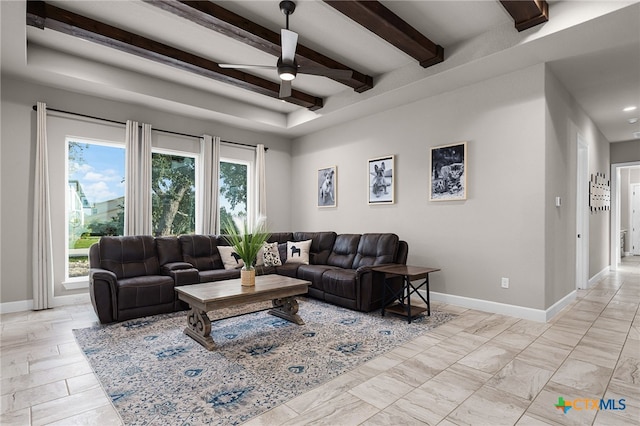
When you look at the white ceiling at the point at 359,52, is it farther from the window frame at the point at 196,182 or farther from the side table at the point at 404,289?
the side table at the point at 404,289

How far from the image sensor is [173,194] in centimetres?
560

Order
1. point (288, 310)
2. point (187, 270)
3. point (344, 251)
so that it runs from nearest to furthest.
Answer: point (288, 310), point (187, 270), point (344, 251)

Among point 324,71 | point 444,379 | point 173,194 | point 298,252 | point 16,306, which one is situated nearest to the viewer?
point 444,379

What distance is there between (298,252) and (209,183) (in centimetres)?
200

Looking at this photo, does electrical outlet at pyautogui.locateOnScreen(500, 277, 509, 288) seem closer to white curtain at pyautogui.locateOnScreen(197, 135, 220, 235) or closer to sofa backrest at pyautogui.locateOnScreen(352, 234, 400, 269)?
sofa backrest at pyautogui.locateOnScreen(352, 234, 400, 269)

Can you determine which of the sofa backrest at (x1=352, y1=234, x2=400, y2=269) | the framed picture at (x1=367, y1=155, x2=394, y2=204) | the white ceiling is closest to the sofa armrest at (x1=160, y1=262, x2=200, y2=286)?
the sofa backrest at (x1=352, y1=234, x2=400, y2=269)

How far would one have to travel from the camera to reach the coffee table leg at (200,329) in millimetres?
3010

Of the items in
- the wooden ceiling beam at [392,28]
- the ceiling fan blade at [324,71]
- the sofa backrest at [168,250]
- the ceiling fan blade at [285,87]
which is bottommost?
the sofa backrest at [168,250]

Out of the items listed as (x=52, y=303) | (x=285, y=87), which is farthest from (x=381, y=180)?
A: (x=52, y=303)

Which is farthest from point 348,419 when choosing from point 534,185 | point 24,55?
point 24,55

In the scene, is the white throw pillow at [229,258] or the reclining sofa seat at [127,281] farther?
the white throw pillow at [229,258]

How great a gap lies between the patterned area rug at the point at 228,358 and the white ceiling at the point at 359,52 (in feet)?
9.91

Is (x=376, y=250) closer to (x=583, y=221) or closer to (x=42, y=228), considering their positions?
(x=583, y=221)

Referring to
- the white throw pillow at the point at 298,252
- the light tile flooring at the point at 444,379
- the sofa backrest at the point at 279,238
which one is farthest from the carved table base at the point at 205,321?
the sofa backrest at the point at 279,238
